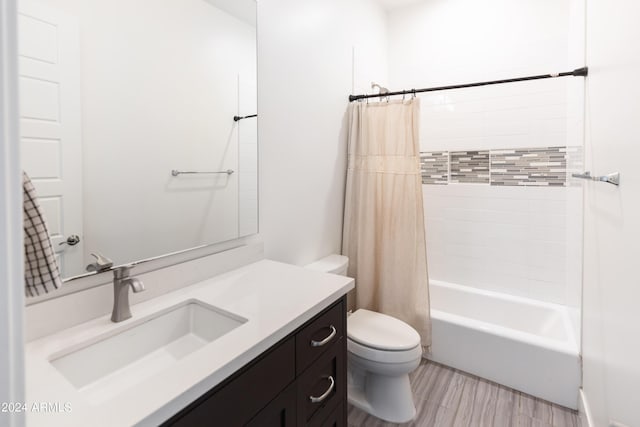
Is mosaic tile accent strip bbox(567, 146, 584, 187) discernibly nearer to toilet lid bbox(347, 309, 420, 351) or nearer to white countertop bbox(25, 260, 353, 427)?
toilet lid bbox(347, 309, 420, 351)

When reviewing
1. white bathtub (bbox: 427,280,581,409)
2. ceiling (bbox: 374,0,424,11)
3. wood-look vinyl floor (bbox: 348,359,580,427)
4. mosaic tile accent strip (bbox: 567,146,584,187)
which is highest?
ceiling (bbox: 374,0,424,11)

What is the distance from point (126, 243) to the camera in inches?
44.2

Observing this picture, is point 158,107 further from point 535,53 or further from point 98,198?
point 535,53

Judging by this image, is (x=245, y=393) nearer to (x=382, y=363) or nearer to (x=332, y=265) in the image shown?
(x=382, y=363)

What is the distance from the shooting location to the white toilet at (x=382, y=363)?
1.71 metres

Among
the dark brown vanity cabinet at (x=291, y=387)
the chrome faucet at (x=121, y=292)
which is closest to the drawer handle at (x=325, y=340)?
the dark brown vanity cabinet at (x=291, y=387)

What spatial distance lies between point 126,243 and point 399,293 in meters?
1.63

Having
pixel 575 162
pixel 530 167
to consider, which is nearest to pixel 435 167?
pixel 530 167

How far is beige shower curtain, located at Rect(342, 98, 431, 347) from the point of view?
2137 mm

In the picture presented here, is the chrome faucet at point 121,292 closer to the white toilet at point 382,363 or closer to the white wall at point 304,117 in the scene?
the white wall at point 304,117

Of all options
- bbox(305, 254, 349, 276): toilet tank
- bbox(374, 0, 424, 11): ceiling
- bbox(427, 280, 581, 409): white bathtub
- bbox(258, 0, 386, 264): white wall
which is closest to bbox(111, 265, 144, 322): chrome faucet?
bbox(258, 0, 386, 264): white wall

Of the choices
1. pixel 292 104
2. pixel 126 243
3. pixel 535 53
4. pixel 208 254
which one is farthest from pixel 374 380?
pixel 535 53

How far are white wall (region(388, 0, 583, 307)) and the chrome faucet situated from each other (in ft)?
7.54

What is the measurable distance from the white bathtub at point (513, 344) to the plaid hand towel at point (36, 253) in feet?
7.22
